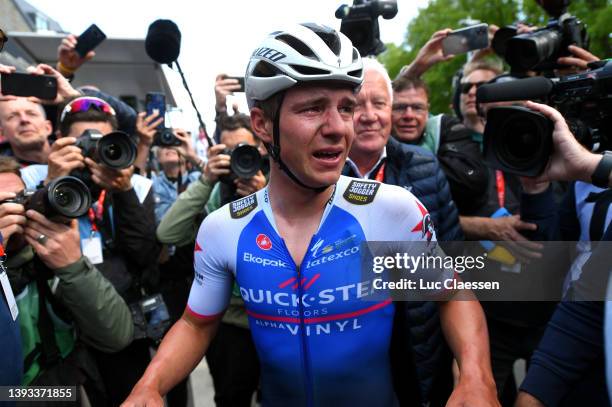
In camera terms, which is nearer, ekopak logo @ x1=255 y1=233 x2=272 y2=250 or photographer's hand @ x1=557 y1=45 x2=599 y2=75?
ekopak logo @ x1=255 y1=233 x2=272 y2=250

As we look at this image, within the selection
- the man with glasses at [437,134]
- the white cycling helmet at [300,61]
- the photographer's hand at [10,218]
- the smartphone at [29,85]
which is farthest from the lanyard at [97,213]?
the man with glasses at [437,134]

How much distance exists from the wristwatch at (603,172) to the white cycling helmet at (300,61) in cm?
100

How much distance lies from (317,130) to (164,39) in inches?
85.6

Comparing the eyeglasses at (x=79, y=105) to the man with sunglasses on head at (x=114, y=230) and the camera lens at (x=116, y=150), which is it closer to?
the man with sunglasses on head at (x=114, y=230)

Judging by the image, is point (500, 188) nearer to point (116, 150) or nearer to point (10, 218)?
point (116, 150)

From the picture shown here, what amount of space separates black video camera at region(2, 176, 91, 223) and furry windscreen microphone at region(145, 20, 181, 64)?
57.4 inches

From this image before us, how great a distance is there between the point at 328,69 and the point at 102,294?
5.92 feet

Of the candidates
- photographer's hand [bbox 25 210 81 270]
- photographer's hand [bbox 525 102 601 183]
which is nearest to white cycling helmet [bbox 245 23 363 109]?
photographer's hand [bbox 525 102 601 183]

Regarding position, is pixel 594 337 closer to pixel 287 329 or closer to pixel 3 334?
pixel 287 329

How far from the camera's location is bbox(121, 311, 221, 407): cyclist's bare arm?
171 centimetres

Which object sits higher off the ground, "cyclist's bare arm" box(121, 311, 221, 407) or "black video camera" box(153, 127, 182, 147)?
"black video camera" box(153, 127, 182, 147)

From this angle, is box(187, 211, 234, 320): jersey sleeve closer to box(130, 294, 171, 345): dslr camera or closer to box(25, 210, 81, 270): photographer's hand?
box(25, 210, 81, 270): photographer's hand

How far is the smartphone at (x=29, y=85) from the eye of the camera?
254 centimetres

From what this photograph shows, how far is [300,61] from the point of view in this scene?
1838 millimetres
